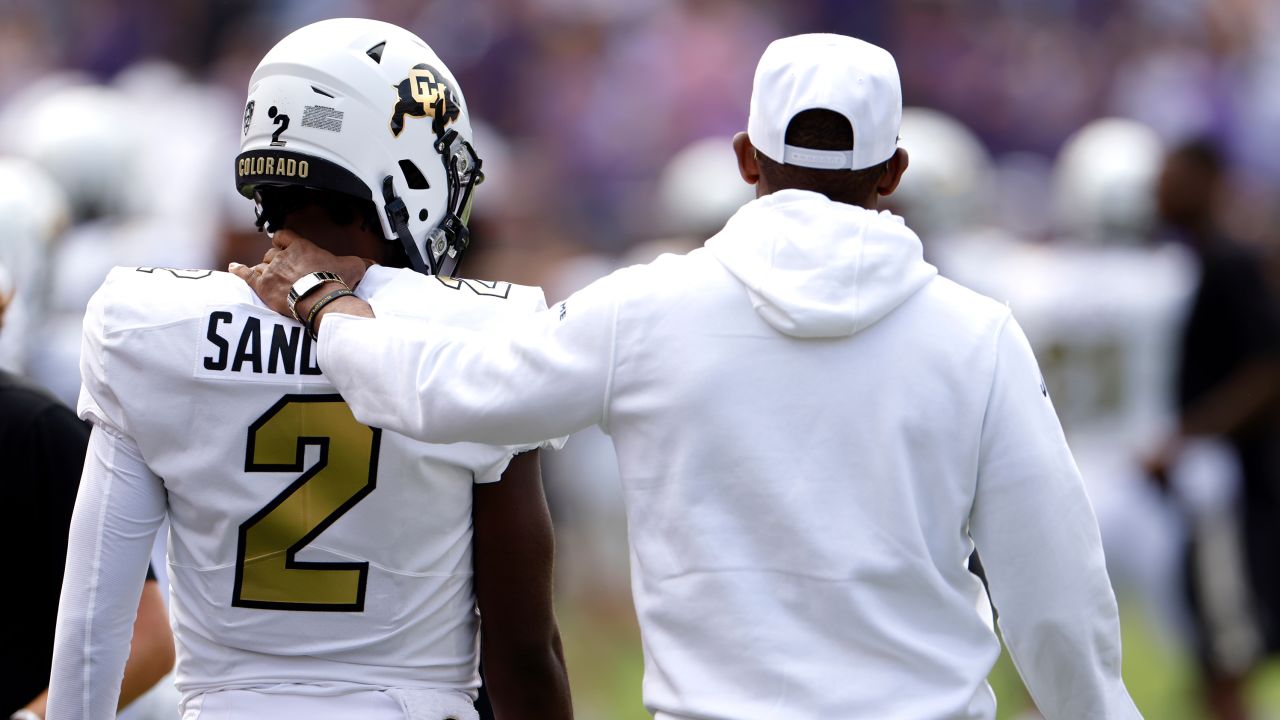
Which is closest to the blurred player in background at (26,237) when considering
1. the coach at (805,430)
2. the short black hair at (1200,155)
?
the coach at (805,430)

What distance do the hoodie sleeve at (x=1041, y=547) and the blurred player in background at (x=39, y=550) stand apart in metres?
1.43

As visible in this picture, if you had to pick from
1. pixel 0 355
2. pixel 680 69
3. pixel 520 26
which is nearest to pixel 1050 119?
pixel 680 69

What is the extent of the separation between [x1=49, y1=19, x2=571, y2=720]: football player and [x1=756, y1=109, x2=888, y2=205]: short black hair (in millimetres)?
457

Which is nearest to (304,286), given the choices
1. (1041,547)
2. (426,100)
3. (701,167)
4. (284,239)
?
(284,239)

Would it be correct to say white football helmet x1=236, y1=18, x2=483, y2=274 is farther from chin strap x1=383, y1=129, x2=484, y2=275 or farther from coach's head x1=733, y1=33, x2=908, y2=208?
coach's head x1=733, y1=33, x2=908, y2=208

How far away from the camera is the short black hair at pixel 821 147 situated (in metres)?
2.88

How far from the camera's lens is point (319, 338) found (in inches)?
109

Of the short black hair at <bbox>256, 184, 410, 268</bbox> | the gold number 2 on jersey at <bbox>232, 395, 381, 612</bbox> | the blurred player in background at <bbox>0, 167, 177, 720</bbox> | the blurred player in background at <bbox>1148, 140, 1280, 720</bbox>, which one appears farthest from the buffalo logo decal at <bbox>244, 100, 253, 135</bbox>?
the blurred player in background at <bbox>1148, 140, 1280, 720</bbox>

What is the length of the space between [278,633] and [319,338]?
462 mm

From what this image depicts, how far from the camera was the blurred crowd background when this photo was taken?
797 cm

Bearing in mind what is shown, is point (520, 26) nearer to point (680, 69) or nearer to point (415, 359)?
point (680, 69)

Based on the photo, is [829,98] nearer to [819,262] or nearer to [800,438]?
[819,262]

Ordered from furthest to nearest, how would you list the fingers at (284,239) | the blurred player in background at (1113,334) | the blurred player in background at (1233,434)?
the blurred player in background at (1113,334) → the blurred player in background at (1233,434) → the fingers at (284,239)

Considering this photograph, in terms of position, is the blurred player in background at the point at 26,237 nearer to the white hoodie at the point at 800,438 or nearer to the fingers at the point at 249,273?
the fingers at the point at 249,273
